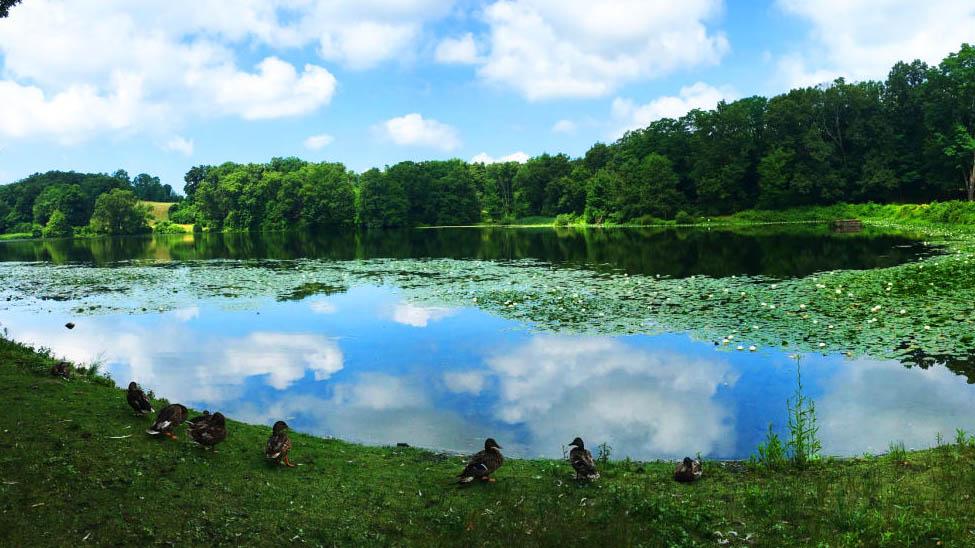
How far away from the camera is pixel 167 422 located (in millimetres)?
8453

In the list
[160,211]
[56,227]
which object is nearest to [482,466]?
[56,227]

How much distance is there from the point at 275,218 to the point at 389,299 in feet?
388

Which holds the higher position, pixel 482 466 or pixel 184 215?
pixel 184 215

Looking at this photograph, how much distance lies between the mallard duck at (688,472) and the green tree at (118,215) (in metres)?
143

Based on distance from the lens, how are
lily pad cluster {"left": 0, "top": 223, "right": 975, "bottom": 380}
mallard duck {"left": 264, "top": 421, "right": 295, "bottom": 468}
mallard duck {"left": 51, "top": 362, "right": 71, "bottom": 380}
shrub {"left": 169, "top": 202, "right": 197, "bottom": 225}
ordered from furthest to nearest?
shrub {"left": 169, "top": 202, "right": 197, "bottom": 225}
lily pad cluster {"left": 0, "top": 223, "right": 975, "bottom": 380}
mallard duck {"left": 51, "top": 362, "right": 71, "bottom": 380}
mallard duck {"left": 264, "top": 421, "right": 295, "bottom": 468}

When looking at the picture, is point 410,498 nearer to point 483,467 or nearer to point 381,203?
point 483,467

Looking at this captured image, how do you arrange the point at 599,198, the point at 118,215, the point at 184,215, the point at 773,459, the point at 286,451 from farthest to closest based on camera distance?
1. the point at 184,215
2. the point at 118,215
3. the point at 599,198
4. the point at 773,459
5. the point at 286,451

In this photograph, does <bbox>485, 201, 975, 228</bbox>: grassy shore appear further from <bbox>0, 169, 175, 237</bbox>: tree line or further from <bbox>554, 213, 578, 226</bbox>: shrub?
<bbox>0, 169, 175, 237</bbox>: tree line

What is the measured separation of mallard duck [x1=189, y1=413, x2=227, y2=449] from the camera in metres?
8.13

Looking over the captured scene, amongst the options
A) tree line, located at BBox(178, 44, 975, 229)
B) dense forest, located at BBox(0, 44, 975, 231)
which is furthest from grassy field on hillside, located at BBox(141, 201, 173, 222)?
tree line, located at BBox(178, 44, 975, 229)

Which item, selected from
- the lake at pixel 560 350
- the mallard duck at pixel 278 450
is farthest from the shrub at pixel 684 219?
the mallard duck at pixel 278 450

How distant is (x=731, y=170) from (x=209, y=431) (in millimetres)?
88700

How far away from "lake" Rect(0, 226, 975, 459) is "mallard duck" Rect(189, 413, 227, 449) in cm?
321

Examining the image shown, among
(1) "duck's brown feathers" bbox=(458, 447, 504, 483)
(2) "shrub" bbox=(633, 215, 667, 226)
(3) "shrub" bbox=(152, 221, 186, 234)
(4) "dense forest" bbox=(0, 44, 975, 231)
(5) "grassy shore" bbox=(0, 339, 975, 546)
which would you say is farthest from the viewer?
(3) "shrub" bbox=(152, 221, 186, 234)
